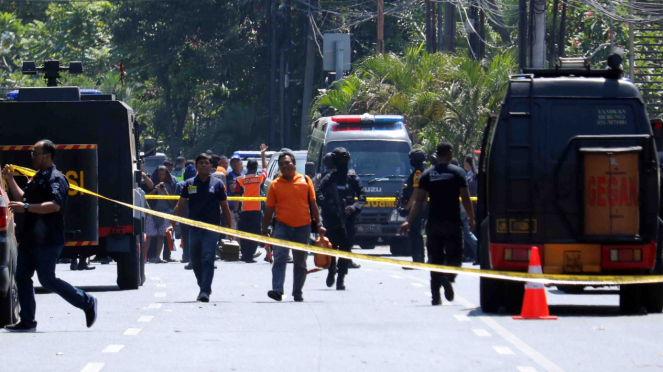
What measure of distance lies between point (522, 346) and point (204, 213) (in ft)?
17.4

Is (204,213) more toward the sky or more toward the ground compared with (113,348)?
more toward the sky

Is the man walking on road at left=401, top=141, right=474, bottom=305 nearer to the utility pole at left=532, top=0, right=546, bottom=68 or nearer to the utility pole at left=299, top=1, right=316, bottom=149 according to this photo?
the utility pole at left=532, top=0, right=546, bottom=68

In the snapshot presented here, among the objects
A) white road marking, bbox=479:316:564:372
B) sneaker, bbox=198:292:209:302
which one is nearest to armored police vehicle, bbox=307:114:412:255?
sneaker, bbox=198:292:209:302

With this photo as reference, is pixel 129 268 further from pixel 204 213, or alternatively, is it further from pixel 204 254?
pixel 204 254

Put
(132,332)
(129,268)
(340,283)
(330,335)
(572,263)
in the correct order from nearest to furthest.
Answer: (330,335)
(132,332)
(572,263)
(340,283)
(129,268)

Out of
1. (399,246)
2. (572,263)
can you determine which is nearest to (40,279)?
(572,263)

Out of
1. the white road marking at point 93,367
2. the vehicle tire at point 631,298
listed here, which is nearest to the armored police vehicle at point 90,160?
the white road marking at point 93,367

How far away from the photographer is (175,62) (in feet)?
162

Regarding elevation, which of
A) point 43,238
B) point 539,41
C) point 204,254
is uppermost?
point 539,41

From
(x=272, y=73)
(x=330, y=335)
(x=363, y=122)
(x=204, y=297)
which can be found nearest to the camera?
(x=330, y=335)

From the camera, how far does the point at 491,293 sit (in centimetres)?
1201

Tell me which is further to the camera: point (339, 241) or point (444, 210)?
point (339, 241)

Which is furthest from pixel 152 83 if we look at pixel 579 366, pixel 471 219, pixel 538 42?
pixel 579 366

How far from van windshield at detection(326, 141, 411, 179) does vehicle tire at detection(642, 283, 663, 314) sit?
10.3m
